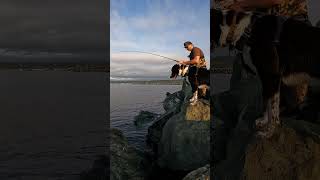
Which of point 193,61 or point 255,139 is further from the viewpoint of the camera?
point 255,139

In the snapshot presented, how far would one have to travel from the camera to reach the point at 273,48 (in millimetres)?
3779

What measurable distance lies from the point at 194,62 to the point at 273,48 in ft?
3.30

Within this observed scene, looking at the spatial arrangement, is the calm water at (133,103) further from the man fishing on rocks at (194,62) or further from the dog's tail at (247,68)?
the dog's tail at (247,68)

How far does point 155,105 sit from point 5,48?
6.46 feet

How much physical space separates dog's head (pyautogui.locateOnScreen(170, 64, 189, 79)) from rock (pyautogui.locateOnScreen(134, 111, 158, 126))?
46 cm

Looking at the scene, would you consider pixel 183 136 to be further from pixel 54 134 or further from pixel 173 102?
pixel 54 134

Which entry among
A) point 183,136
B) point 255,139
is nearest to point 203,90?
point 183,136

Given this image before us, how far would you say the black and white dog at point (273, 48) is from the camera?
3734 millimetres

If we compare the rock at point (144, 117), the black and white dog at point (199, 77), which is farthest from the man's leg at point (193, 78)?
the rock at point (144, 117)

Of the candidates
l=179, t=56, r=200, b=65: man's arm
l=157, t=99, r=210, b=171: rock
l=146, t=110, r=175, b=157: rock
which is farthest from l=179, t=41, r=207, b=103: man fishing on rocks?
l=146, t=110, r=175, b=157: rock

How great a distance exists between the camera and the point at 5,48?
3965 millimetres

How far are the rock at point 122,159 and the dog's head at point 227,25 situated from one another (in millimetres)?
1445

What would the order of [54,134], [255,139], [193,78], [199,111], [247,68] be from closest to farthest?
[193,78]
[199,111]
[255,139]
[247,68]
[54,134]

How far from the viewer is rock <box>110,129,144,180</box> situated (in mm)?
3398
